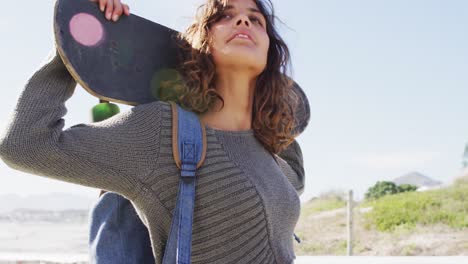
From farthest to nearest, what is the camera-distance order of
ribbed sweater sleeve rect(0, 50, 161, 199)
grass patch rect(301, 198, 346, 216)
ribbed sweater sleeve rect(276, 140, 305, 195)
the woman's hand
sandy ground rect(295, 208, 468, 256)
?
grass patch rect(301, 198, 346, 216) → sandy ground rect(295, 208, 468, 256) → ribbed sweater sleeve rect(276, 140, 305, 195) → the woman's hand → ribbed sweater sleeve rect(0, 50, 161, 199)

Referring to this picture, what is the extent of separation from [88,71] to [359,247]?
8.88 meters

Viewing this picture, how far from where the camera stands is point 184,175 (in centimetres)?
111

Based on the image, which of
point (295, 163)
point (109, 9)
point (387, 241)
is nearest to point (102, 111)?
point (109, 9)

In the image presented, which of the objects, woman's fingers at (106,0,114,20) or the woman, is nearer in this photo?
the woman

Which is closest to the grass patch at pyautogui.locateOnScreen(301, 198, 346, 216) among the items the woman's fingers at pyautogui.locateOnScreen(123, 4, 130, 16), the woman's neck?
the woman's neck

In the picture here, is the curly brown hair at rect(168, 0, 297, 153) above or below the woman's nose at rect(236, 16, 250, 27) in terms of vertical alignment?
below

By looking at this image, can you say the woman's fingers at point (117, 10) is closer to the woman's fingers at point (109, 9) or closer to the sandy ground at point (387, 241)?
the woman's fingers at point (109, 9)

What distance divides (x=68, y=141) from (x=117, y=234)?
0.91ft

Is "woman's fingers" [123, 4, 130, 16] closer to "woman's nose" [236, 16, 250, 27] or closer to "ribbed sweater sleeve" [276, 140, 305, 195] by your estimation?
"woman's nose" [236, 16, 250, 27]

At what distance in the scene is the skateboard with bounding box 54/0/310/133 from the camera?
1.16 meters

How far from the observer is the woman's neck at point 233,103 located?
142cm

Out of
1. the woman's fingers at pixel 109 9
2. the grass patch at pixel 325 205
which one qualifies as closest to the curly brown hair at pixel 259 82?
the woman's fingers at pixel 109 9

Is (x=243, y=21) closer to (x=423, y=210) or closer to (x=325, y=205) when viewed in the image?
(x=423, y=210)

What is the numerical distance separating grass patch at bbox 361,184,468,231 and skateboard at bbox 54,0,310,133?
9.53 m
